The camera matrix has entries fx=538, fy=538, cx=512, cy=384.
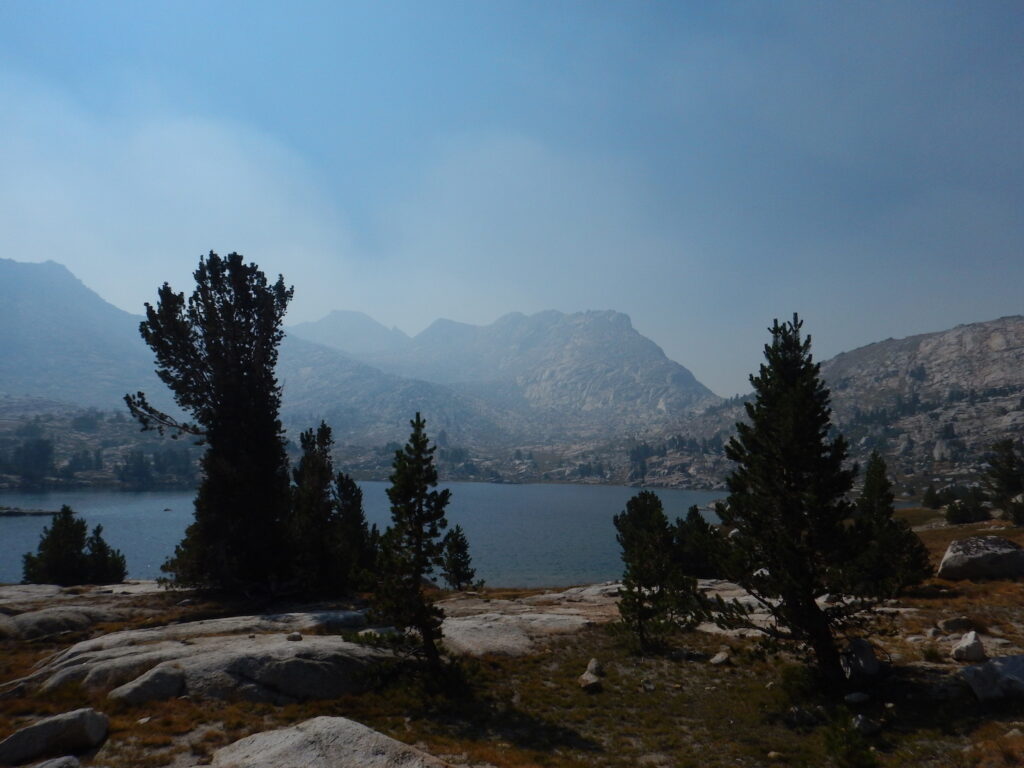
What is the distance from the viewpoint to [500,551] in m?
136

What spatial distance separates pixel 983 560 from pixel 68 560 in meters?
86.1

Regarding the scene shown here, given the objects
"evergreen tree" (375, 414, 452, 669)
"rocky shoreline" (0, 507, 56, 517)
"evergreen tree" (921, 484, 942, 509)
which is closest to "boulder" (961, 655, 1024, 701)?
"evergreen tree" (375, 414, 452, 669)

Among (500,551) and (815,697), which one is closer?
(815,697)

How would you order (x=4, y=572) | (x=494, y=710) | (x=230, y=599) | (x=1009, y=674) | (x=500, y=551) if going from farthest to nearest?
(x=500, y=551) → (x=4, y=572) → (x=230, y=599) → (x=494, y=710) → (x=1009, y=674)

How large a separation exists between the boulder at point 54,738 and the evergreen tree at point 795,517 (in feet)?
81.1

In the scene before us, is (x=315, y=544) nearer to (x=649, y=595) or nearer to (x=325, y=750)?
(x=649, y=595)

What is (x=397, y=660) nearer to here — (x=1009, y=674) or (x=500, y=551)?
(x=1009, y=674)

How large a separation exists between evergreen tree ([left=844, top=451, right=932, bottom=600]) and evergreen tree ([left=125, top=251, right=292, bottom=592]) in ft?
134

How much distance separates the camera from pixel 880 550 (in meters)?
35.7

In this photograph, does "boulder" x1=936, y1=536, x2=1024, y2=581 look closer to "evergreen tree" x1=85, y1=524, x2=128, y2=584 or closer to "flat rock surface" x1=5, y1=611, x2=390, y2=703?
"flat rock surface" x1=5, y1=611, x2=390, y2=703

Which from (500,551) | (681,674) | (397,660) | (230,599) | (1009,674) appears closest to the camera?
(1009,674)

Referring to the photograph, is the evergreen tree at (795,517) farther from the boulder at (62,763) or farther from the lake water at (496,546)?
the lake water at (496,546)

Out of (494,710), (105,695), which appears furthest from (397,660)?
(105,695)

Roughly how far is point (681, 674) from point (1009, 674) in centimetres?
1382
